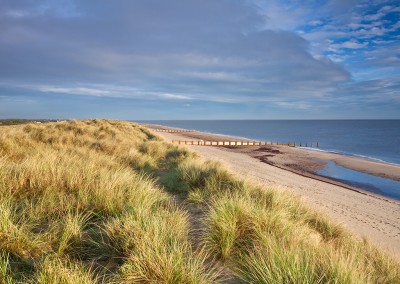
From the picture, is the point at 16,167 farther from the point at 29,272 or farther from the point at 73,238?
the point at 29,272

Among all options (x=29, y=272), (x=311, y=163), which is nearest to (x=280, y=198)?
(x=29, y=272)

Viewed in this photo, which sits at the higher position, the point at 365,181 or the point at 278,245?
the point at 278,245

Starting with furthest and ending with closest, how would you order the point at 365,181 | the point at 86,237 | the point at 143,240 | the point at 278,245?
the point at 365,181
the point at 278,245
the point at 86,237
the point at 143,240

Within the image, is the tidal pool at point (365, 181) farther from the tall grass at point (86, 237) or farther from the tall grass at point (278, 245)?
the tall grass at point (86, 237)

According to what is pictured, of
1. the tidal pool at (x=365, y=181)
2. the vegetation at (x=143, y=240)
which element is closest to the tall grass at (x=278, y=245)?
the vegetation at (x=143, y=240)

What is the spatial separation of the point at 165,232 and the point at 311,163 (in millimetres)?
31260

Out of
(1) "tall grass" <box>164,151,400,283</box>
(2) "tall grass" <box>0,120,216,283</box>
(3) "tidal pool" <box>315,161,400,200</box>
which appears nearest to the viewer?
(2) "tall grass" <box>0,120,216,283</box>

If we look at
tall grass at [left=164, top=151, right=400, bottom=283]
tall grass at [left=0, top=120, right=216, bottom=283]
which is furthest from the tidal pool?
tall grass at [left=0, top=120, right=216, bottom=283]


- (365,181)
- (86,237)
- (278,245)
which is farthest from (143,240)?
(365,181)

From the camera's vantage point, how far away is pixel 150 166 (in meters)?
→ 11.4

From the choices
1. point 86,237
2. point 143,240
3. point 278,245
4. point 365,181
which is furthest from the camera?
point 365,181

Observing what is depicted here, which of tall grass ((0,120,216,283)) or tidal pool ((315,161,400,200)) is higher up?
tall grass ((0,120,216,283))

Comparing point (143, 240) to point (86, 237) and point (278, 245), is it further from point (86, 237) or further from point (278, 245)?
point (278, 245)

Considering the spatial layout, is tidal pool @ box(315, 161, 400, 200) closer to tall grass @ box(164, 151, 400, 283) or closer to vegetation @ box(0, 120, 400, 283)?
tall grass @ box(164, 151, 400, 283)
